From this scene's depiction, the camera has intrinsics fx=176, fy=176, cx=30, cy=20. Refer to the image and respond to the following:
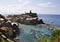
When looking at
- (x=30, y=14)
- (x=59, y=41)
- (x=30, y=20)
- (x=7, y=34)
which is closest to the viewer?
(x=59, y=41)

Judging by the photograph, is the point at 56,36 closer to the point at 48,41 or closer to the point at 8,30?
the point at 48,41

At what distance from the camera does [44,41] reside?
12961mm

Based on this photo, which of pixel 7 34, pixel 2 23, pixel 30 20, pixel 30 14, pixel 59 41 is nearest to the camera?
pixel 59 41

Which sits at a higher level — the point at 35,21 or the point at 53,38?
the point at 53,38

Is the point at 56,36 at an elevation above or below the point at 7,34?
above

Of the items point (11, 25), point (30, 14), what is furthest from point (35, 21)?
point (11, 25)

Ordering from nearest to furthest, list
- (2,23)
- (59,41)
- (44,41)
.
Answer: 1. (59,41)
2. (44,41)
3. (2,23)

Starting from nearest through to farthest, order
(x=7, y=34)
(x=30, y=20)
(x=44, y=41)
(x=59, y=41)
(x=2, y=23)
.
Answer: (x=59, y=41)
(x=44, y=41)
(x=7, y=34)
(x=2, y=23)
(x=30, y=20)

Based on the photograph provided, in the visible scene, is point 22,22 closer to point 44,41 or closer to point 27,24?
point 27,24

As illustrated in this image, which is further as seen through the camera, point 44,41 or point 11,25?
point 11,25

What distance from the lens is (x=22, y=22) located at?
66.4m

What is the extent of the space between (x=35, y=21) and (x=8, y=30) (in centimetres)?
2876

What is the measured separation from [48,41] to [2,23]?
33.7 meters

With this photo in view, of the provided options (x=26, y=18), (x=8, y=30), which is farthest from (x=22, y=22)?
(x=8, y=30)
